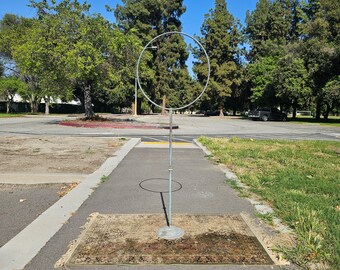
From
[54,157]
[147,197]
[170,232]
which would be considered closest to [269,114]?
[54,157]

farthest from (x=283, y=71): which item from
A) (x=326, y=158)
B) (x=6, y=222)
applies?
(x=6, y=222)

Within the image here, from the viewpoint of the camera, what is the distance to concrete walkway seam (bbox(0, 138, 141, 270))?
313 centimetres

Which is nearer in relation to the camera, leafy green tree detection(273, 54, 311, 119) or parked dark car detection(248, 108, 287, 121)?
leafy green tree detection(273, 54, 311, 119)

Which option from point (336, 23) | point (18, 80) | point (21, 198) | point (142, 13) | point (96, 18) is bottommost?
point (21, 198)

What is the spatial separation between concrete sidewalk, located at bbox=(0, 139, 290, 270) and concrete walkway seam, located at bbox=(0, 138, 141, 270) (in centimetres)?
7

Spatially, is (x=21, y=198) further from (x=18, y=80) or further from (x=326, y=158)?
(x=18, y=80)

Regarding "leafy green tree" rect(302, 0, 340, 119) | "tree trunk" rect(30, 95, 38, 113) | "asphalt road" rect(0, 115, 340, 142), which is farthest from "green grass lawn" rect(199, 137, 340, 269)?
"tree trunk" rect(30, 95, 38, 113)

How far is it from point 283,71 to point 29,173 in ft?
121

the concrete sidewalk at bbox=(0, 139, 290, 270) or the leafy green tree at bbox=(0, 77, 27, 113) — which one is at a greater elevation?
the leafy green tree at bbox=(0, 77, 27, 113)

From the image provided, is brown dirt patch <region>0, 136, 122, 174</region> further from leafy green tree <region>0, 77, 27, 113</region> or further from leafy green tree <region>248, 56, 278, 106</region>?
leafy green tree <region>248, 56, 278, 106</region>

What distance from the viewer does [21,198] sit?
515 cm

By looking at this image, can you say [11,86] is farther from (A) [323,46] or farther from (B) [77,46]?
(A) [323,46]

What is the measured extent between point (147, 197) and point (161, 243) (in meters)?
1.84

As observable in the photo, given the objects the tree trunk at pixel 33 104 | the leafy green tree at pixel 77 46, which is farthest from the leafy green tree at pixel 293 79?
the tree trunk at pixel 33 104
